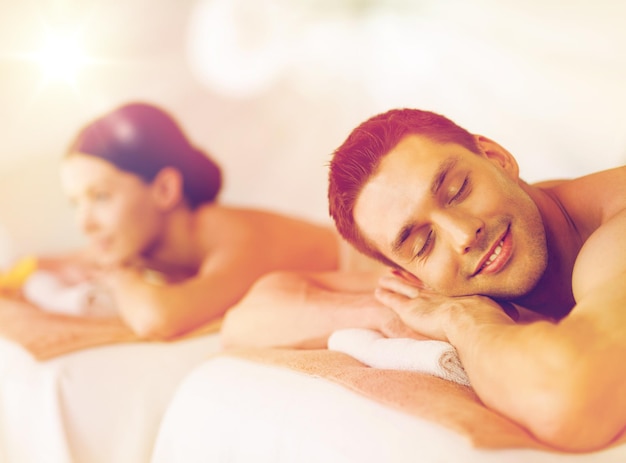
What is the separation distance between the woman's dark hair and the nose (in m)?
0.97

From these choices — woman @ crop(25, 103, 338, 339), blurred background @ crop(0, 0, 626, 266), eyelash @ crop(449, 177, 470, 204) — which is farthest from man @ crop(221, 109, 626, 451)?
woman @ crop(25, 103, 338, 339)

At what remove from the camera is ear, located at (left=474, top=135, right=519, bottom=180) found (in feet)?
2.87

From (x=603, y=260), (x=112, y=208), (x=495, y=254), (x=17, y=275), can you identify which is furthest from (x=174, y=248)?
(x=603, y=260)

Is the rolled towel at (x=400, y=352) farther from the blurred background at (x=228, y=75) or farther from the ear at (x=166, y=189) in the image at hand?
the ear at (x=166, y=189)

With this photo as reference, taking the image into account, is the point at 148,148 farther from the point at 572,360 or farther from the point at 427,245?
the point at 572,360

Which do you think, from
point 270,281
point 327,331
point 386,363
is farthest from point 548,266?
point 270,281

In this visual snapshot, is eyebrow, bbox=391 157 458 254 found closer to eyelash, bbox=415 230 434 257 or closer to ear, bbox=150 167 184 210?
eyelash, bbox=415 230 434 257

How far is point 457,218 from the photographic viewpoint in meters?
0.81

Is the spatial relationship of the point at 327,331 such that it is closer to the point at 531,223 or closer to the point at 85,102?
the point at 531,223

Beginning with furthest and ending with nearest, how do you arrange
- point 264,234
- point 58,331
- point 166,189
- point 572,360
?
point 166,189 → point 264,234 → point 58,331 → point 572,360

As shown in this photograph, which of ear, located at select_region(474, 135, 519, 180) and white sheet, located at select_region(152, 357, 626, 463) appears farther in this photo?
ear, located at select_region(474, 135, 519, 180)

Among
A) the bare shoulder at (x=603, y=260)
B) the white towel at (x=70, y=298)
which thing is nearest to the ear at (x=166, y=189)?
the white towel at (x=70, y=298)

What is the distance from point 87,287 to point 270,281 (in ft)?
1.82

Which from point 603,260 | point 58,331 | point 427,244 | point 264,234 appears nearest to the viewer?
point 603,260
